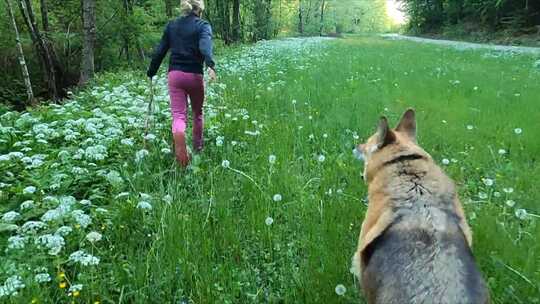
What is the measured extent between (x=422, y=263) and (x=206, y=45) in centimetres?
455

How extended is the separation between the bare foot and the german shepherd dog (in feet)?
10.4

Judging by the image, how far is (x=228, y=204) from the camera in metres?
4.50

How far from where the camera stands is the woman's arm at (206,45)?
5.72 meters

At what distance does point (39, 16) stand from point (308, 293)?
2106 cm

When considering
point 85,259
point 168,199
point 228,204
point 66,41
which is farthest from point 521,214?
point 66,41

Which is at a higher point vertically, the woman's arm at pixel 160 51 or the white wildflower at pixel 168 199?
the woman's arm at pixel 160 51

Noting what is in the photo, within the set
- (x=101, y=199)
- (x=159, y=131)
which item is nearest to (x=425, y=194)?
(x=101, y=199)

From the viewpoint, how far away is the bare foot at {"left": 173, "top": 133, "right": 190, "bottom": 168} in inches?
226

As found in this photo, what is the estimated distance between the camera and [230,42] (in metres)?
35.7

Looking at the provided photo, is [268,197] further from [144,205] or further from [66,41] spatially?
[66,41]

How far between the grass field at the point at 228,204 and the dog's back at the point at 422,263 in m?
0.93

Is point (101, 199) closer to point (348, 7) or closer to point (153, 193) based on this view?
point (153, 193)

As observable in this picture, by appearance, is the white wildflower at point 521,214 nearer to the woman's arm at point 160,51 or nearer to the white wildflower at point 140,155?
the white wildflower at point 140,155

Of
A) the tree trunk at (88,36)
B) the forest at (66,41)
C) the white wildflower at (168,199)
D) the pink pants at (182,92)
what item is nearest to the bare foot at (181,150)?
the pink pants at (182,92)
